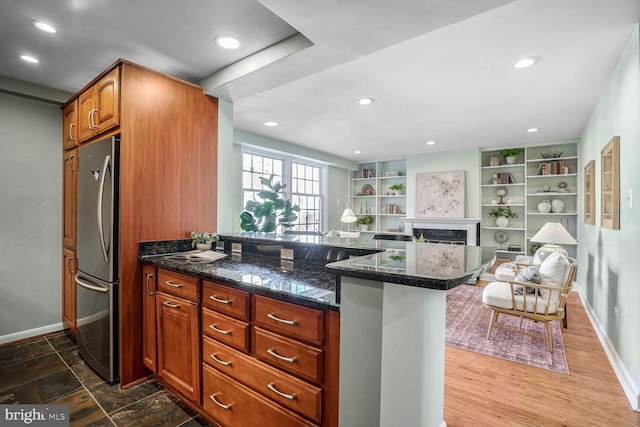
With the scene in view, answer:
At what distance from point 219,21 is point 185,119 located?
2.82ft

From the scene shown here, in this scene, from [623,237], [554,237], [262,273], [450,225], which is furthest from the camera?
[450,225]

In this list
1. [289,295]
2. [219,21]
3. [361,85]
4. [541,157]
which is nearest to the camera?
[289,295]

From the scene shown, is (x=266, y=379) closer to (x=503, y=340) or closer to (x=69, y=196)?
(x=503, y=340)

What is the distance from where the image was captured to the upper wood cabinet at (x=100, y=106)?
2191 millimetres

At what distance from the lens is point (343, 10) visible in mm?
1587

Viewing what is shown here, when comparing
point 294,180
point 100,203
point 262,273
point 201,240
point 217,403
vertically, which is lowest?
point 217,403

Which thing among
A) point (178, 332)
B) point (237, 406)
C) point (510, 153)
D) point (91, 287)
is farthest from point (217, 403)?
point (510, 153)

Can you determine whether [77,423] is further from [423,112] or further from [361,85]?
[423,112]

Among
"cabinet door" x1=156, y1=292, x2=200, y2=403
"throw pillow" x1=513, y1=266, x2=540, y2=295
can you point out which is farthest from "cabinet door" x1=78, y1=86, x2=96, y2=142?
"throw pillow" x1=513, y1=266, x2=540, y2=295

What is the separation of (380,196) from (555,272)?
524 cm

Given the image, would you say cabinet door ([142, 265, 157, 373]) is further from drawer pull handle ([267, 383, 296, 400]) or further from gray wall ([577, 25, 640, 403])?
gray wall ([577, 25, 640, 403])

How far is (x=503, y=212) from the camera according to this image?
6.36m

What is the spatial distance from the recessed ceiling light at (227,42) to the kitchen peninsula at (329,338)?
1574 millimetres

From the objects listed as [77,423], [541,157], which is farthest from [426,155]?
[77,423]
